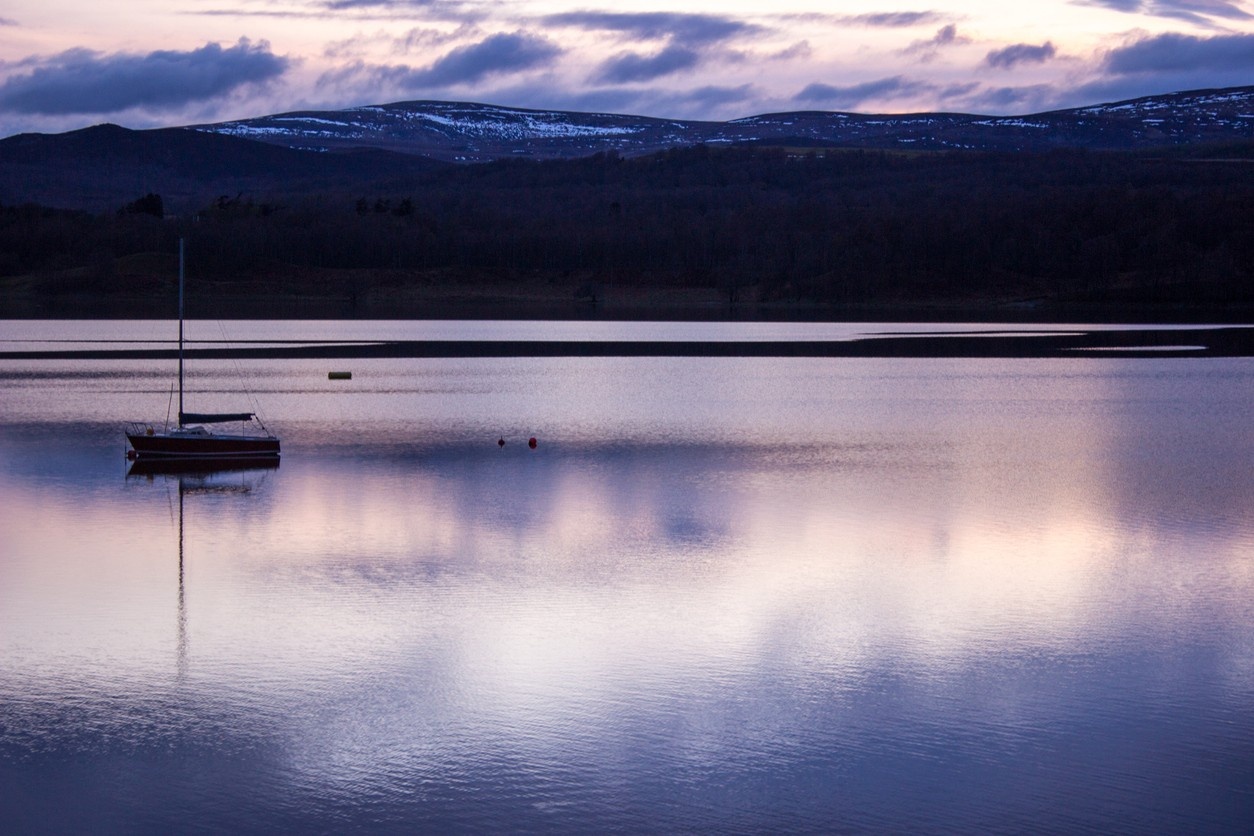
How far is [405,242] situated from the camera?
129125mm

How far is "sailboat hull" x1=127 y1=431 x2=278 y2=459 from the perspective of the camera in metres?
24.9

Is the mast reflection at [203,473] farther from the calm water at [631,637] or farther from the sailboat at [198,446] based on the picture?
the calm water at [631,637]

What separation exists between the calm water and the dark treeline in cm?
7925

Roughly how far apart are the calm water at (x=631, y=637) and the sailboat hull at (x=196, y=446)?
0.68m

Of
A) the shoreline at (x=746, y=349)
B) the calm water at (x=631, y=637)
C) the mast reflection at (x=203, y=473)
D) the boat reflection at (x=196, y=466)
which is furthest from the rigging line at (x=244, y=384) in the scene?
the calm water at (x=631, y=637)

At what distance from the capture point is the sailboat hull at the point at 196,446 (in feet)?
81.8

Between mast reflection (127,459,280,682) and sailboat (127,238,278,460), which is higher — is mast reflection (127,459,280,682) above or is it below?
below

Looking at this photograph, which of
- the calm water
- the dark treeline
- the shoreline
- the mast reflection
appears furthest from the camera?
the dark treeline

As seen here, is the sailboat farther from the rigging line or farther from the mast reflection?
the rigging line

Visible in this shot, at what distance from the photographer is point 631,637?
1361 cm

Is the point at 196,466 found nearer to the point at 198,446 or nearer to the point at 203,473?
the point at 198,446

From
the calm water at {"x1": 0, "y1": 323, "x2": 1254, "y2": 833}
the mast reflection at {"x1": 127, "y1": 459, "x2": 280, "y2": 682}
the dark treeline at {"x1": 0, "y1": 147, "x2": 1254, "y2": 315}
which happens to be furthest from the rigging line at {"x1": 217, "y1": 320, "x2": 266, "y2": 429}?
the dark treeline at {"x1": 0, "y1": 147, "x2": 1254, "y2": 315}

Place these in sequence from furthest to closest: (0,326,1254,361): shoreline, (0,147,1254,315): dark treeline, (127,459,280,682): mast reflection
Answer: (0,147,1254,315): dark treeline < (0,326,1254,361): shoreline < (127,459,280,682): mast reflection

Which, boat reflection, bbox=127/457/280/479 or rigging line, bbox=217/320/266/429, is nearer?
boat reflection, bbox=127/457/280/479
